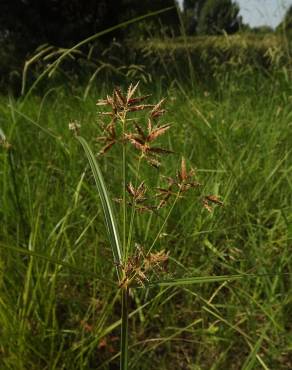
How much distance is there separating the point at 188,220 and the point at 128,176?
0.29 m

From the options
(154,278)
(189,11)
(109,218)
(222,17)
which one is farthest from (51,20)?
(109,218)

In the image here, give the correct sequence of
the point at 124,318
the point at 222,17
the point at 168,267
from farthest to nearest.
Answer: the point at 222,17, the point at 168,267, the point at 124,318

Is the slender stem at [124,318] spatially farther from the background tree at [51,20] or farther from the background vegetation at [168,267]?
the background tree at [51,20]

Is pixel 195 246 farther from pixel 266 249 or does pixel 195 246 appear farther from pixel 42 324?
pixel 42 324

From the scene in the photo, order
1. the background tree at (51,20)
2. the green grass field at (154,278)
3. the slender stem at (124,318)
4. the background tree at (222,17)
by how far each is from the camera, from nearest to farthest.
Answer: the slender stem at (124,318), the green grass field at (154,278), the background tree at (222,17), the background tree at (51,20)

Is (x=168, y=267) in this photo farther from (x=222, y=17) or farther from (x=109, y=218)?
(x=222, y=17)

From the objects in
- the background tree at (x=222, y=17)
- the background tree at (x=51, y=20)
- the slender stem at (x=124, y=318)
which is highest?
the background tree at (x=51, y=20)

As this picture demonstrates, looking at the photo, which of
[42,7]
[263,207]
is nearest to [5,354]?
[263,207]

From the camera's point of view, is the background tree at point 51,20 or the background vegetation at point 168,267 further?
the background tree at point 51,20

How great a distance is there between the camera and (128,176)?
4.87ft

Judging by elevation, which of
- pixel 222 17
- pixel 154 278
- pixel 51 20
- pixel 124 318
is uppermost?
pixel 51 20

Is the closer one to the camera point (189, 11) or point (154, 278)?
point (154, 278)

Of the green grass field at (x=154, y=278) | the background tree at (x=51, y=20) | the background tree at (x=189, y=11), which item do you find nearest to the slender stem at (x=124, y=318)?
the green grass field at (x=154, y=278)

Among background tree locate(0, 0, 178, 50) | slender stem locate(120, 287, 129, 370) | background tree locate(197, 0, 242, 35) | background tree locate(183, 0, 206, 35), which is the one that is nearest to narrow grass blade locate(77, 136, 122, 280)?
slender stem locate(120, 287, 129, 370)
